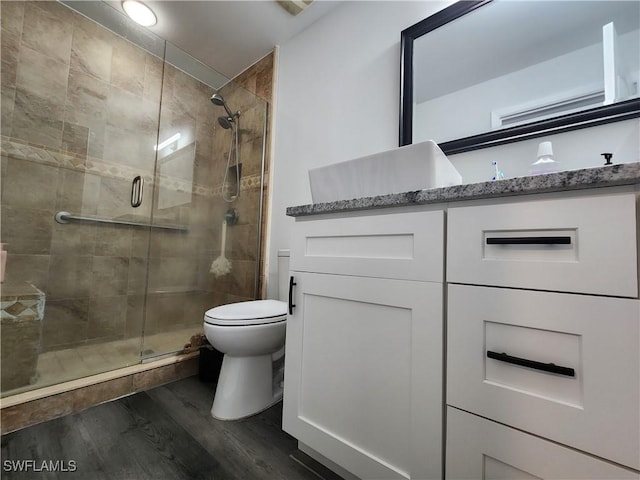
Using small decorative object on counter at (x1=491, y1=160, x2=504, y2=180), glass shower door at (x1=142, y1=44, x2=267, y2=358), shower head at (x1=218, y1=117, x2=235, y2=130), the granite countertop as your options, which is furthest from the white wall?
the granite countertop

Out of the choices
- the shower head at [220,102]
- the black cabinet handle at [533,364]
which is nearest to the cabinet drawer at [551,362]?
the black cabinet handle at [533,364]

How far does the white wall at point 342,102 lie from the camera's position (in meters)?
1.31

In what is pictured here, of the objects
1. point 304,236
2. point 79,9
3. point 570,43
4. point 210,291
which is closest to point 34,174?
point 79,9

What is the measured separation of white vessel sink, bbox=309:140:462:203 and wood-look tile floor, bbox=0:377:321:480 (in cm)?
94

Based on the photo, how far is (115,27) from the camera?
71.5 inches

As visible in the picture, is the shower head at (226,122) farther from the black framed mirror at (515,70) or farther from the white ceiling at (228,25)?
the black framed mirror at (515,70)

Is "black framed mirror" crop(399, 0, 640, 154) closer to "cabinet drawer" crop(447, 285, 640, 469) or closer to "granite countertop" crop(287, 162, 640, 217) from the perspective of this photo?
"granite countertop" crop(287, 162, 640, 217)

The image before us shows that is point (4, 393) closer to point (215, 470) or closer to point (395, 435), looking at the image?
point (215, 470)

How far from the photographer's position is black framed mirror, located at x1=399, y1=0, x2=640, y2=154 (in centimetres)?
88

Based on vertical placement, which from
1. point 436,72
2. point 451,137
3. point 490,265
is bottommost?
point 490,265

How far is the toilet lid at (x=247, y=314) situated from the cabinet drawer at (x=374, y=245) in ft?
1.22

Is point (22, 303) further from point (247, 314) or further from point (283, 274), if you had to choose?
point (283, 274)

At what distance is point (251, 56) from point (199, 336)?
211 centimetres

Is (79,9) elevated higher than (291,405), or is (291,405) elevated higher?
(79,9)
